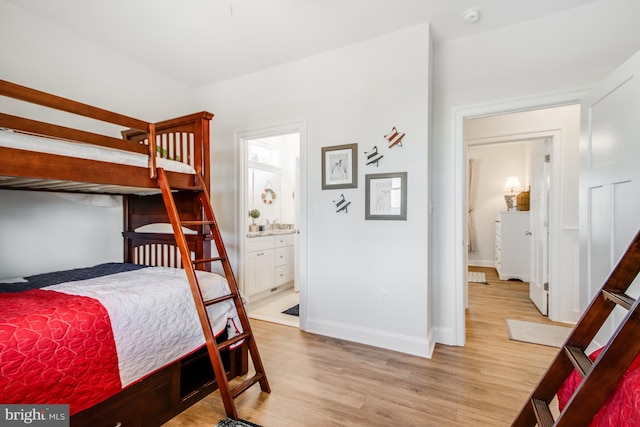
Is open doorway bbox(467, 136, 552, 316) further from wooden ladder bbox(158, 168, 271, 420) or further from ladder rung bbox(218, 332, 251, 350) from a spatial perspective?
ladder rung bbox(218, 332, 251, 350)

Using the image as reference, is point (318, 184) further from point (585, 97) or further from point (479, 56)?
point (585, 97)

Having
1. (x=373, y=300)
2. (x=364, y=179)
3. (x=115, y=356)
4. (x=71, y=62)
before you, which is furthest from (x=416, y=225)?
(x=71, y=62)

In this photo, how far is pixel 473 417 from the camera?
164 cm

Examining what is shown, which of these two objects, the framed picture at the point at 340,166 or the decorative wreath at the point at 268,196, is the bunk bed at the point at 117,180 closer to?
the framed picture at the point at 340,166

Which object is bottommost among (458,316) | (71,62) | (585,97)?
(458,316)

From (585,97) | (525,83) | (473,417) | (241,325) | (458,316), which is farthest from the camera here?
(458,316)

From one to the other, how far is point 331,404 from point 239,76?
3.29 m

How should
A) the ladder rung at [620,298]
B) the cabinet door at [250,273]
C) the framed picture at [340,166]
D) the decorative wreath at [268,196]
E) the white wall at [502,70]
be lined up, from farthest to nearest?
the decorative wreath at [268,196] < the cabinet door at [250,273] < the framed picture at [340,166] < the white wall at [502,70] < the ladder rung at [620,298]

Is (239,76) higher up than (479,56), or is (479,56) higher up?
(239,76)

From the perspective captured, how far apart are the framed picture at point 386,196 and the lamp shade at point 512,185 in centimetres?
430

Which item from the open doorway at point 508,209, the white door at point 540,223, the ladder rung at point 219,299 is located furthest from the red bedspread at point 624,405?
the open doorway at point 508,209

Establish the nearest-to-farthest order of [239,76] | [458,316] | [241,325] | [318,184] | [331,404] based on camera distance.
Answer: [331,404]
[241,325]
[458,316]
[318,184]
[239,76]

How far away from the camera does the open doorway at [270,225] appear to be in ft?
11.0

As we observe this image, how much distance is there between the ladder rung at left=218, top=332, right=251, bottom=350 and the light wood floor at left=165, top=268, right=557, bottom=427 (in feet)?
1.28
